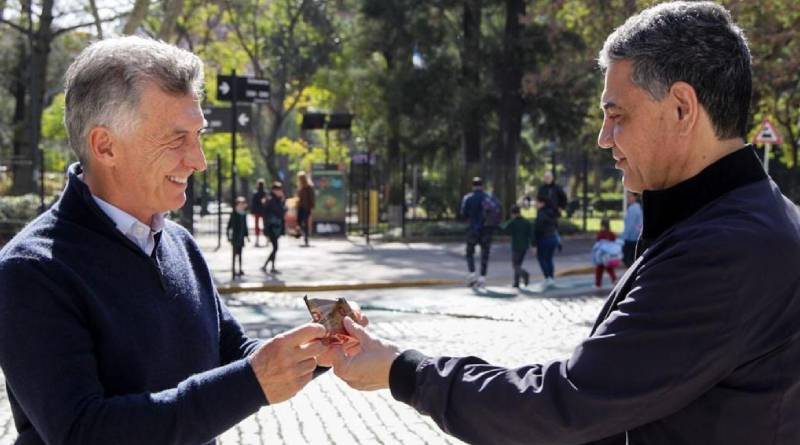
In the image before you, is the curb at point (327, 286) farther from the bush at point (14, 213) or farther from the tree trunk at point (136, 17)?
the bush at point (14, 213)

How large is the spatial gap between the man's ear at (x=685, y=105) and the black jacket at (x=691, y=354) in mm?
114

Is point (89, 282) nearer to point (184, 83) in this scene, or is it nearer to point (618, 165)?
point (184, 83)

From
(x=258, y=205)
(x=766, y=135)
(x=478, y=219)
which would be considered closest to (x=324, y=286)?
(x=478, y=219)

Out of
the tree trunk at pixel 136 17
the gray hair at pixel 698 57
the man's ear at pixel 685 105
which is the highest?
the tree trunk at pixel 136 17

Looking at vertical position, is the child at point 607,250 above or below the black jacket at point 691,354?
below

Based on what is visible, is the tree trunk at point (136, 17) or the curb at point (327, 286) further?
the curb at point (327, 286)

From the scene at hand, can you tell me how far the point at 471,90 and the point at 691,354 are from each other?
1035 inches

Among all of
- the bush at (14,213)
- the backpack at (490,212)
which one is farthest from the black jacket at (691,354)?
the bush at (14,213)

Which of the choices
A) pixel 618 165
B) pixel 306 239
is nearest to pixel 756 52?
pixel 306 239

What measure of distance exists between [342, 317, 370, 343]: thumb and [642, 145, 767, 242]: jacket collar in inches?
31.4

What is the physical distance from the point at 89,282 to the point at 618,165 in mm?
1337

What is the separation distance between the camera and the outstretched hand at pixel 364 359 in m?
2.34

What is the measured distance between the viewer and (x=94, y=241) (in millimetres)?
2275

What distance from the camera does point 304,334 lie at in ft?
7.50
